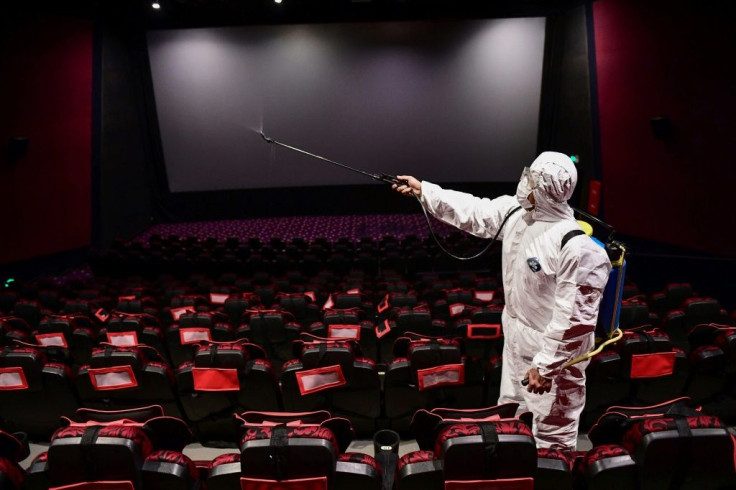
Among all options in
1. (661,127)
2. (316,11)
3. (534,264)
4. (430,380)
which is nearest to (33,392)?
(430,380)

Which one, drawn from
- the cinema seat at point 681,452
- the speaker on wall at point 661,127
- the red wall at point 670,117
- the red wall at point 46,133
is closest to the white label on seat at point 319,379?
the cinema seat at point 681,452

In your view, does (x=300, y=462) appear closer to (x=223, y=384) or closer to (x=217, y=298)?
(x=223, y=384)

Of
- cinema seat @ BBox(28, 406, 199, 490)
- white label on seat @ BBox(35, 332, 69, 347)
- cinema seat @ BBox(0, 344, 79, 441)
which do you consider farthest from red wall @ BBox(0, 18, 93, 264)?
cinema seat @ BBox(28, 406, 199, 490)

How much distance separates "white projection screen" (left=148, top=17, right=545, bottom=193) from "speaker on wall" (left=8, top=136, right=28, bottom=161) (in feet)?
14.6

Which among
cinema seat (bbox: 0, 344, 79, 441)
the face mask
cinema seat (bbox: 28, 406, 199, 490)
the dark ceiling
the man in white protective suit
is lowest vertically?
cinema seat (bbox: 0, 344, 79, 441)

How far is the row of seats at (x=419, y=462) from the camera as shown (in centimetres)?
183

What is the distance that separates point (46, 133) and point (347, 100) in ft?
22.1

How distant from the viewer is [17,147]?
28.2 feet

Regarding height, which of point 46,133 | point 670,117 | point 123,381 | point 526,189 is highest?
point 670,117

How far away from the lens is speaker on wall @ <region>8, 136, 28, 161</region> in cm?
854

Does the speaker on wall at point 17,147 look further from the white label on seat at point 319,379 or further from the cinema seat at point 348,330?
the white label on seat at point 319,379

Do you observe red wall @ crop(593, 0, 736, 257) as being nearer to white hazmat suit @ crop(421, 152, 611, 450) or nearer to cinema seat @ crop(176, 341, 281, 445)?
white hazmat suit @ crop(421, 152, 611, 450)

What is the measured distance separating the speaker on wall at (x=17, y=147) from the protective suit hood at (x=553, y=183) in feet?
30.6

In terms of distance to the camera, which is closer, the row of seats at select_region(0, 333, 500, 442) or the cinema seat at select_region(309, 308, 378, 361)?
the row of seats at select_region(0, 333, 500, 442)
